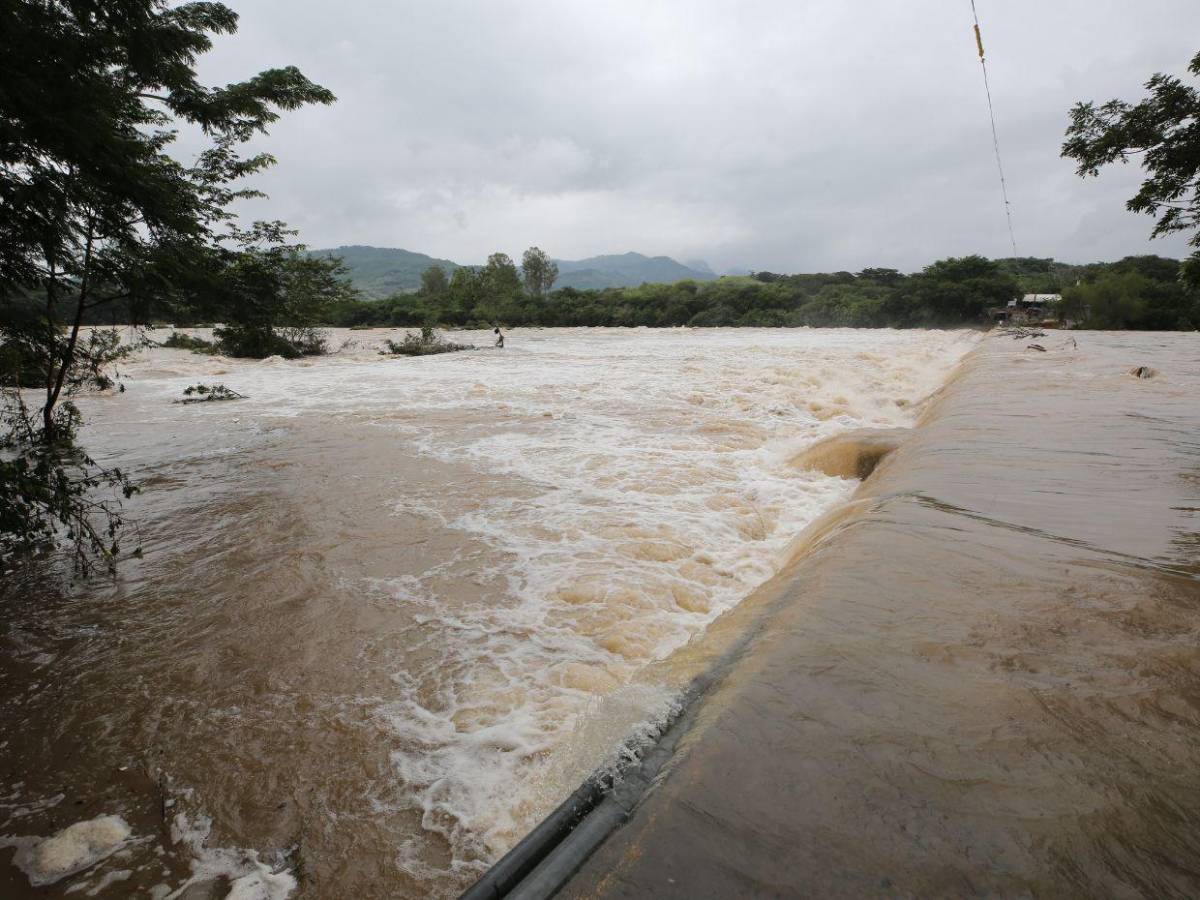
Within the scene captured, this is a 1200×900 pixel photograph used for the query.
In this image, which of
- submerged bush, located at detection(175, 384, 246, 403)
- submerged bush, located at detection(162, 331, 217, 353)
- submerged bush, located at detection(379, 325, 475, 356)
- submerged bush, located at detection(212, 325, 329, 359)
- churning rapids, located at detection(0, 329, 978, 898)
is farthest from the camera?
submerged bush, located at detection(379, 325, 475, 356)

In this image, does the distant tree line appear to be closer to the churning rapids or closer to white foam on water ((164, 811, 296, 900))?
the churning rapids

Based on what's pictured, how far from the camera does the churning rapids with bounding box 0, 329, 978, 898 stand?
1.77 metres

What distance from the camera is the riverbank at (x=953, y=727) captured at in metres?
1.22

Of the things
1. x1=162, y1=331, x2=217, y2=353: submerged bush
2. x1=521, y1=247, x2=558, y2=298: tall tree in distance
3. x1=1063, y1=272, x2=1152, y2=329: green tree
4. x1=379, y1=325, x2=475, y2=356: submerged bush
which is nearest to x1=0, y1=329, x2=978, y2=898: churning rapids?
x1=379, y1=325, x2=475, y2=356: submerged bush

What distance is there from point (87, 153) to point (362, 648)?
287 centimetres

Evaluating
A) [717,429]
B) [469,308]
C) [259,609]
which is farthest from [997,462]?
[469,308]

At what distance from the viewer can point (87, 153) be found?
2727 millimetres

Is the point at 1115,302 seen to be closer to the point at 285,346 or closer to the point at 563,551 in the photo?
the point at 563,551

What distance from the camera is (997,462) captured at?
4.62 metres

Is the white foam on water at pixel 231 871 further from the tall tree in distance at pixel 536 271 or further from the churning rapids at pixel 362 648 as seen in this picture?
the tall tree in distance at pixel 536 271

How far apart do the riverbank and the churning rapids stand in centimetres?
44

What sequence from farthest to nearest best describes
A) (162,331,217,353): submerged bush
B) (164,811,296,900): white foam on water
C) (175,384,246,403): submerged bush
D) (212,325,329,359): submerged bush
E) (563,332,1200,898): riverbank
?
1. (162,331,217,353): submerged bush
2. (212,325,329,359): submerged bush
3. (175,384,246,403): submerged bush
4. (164,811,296,900): white foam on water
5. (563,332,1200,898): riverbank

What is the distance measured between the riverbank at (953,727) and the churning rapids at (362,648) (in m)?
0.44

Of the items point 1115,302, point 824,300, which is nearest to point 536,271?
point 824,300
